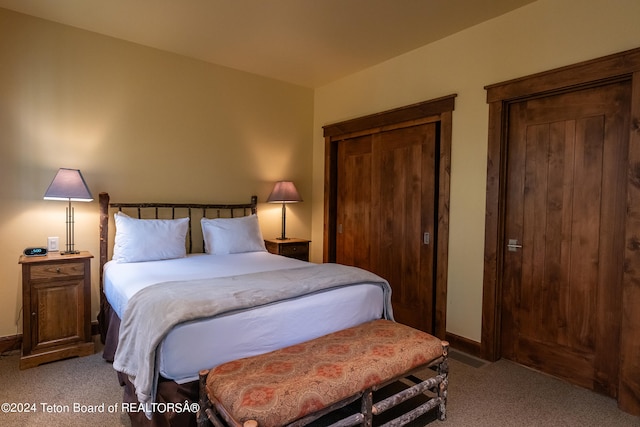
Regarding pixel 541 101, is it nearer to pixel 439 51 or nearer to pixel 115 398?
pixel 439 51

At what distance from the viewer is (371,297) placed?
2471 millimetres

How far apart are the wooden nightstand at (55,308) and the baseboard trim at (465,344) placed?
9.92 feet

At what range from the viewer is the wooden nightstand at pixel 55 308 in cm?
264

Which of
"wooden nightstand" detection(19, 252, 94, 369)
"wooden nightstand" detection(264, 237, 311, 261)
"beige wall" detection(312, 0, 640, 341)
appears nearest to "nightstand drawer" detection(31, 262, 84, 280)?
"wooden nightstand" detection(19, 252, 94, 369)

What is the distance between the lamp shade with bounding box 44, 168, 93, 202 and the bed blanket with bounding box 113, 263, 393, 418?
4.43 ft

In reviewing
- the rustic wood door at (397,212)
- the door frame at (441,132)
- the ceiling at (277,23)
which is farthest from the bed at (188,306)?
the ceiling at (277,23)

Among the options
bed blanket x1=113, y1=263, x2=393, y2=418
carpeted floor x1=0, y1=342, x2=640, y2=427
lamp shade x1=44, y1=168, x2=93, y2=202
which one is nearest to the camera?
bed blanket x1=113, y1=263, x2=393, y2=418

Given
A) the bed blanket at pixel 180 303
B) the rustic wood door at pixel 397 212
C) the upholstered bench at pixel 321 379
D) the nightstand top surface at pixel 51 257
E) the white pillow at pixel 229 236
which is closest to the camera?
the upholstered bench at pixel 321 379

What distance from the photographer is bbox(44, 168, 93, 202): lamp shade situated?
2785mm

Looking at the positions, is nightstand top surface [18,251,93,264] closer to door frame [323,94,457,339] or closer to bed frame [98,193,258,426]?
bed frame [98,193,258,426]

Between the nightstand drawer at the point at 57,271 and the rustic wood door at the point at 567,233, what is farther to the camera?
the nightstand drawer at the point at 57,271

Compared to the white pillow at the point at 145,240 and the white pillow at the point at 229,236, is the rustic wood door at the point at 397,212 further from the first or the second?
the white pillow at the point at 145,240

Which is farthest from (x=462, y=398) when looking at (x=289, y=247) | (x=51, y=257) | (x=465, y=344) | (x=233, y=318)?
(x=51, y=257)

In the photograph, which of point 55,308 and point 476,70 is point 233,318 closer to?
point 55,308
